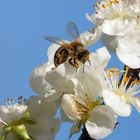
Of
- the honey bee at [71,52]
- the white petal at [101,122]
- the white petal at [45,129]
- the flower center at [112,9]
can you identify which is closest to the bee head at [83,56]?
the honey bee at [71,52]

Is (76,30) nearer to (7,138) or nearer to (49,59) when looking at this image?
(49,59)

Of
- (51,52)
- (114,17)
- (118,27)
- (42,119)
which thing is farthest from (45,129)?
(114,17)

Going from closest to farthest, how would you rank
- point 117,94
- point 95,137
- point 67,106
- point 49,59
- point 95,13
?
point 95,137 < point 67,106 < point 117,94 < point 49,59 < point 95,13

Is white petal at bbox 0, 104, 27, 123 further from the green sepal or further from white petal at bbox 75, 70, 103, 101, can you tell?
white petal at bbox 75, 70, 103, 101

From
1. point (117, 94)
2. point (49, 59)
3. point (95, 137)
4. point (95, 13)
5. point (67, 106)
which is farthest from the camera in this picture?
point (95, 13)

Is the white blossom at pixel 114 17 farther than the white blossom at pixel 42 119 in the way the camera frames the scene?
Yes

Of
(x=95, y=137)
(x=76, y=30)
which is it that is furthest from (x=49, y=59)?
(x=95, y=137)

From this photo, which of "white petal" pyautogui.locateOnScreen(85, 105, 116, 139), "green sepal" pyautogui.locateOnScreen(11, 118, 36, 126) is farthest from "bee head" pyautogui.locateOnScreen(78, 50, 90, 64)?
"green sepal" pyautogui.locateOnScreen(11, 118, 36, 126)

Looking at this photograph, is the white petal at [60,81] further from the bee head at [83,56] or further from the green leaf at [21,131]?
the green leaf at [21,131]
